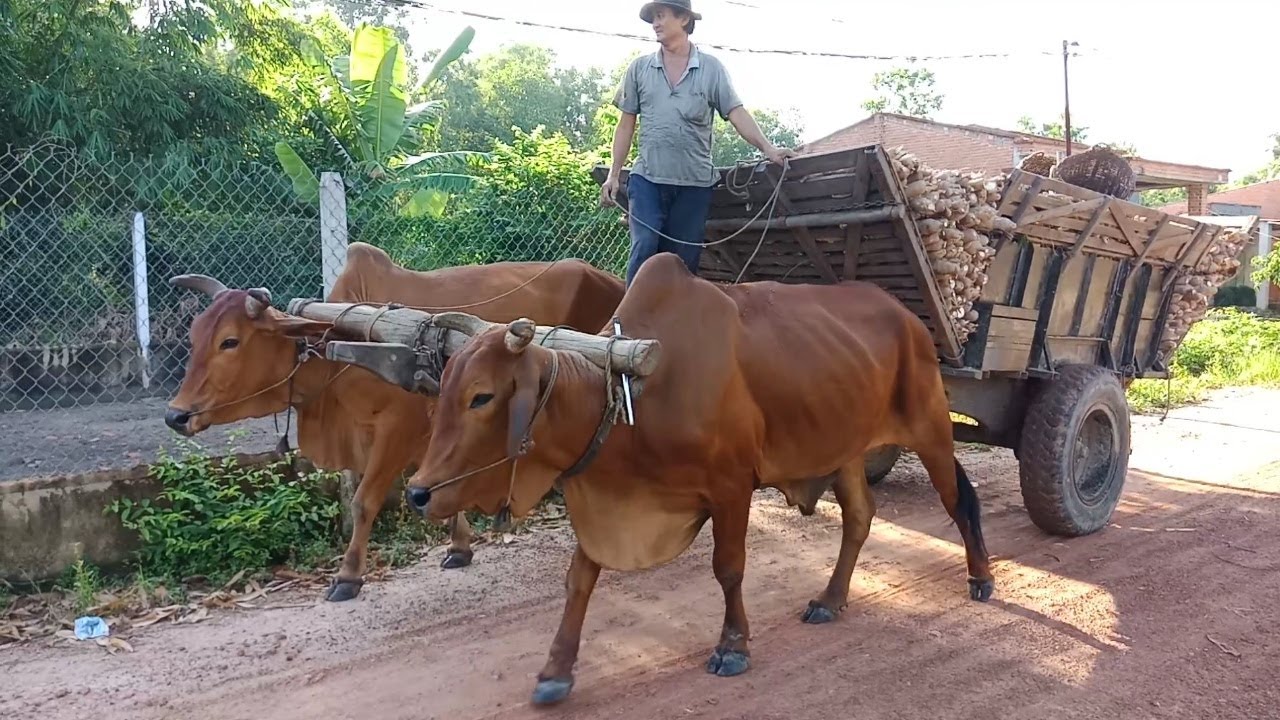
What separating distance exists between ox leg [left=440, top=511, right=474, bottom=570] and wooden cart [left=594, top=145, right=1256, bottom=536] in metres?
2.08

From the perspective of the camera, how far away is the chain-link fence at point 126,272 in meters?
5.92

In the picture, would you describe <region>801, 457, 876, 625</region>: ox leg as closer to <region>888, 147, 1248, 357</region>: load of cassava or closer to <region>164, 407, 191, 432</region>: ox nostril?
<region>888, 147, 1248, 357</region>: load of cassava

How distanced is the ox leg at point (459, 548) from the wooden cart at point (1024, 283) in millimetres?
1447

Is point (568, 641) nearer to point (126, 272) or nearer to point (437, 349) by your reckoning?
point (437, 349)

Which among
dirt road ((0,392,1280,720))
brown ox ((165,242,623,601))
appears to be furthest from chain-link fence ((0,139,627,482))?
dirt road ((0,392,1280,720))

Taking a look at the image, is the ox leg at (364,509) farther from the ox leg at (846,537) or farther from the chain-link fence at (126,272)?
the ox leg at (846,537)

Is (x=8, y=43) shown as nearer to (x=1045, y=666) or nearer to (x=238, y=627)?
(x=238, y=627)

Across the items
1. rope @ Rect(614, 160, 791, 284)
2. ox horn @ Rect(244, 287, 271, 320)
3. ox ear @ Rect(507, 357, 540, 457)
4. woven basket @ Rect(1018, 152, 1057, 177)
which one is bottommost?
ox ear @ Rect(507, 357, 540, 457)

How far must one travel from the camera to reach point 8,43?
27.9ft

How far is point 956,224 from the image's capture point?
16.0ft

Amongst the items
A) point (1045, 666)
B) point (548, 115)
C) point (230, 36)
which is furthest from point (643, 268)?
point (548, 115)

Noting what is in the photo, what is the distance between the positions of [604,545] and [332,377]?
6.32ft

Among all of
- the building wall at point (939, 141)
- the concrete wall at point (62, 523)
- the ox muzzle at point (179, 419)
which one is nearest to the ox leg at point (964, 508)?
the ox muzzle at point (179, 419)

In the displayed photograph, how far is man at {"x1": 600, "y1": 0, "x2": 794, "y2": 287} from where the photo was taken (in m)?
4.89
